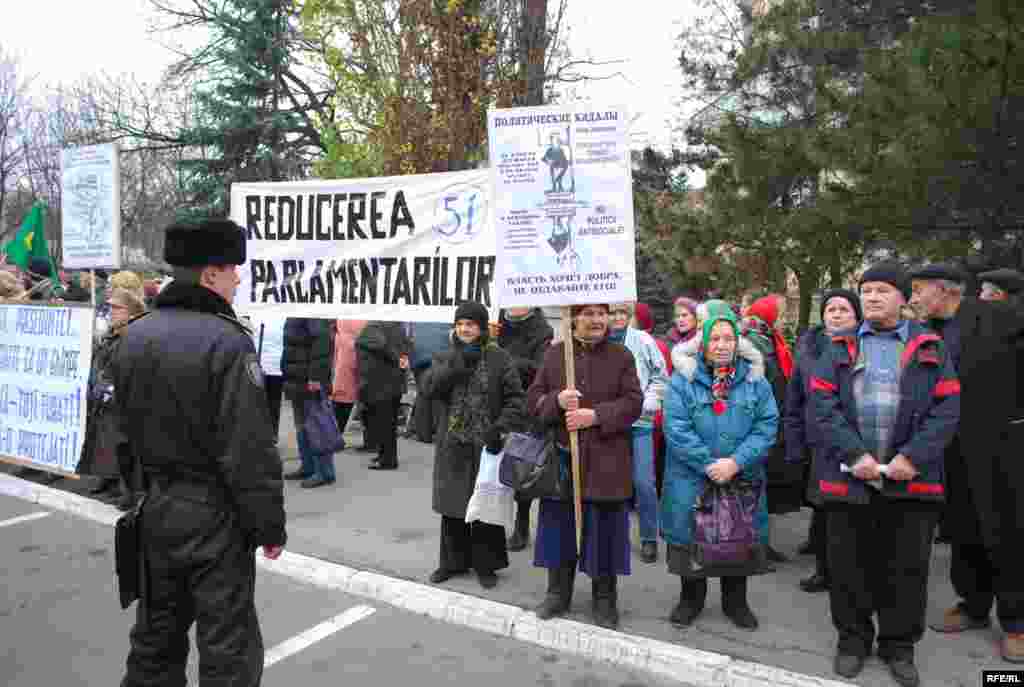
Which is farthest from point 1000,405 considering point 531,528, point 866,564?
point 531,528

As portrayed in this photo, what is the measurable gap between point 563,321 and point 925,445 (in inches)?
71.1

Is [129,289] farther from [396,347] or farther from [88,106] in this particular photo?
[88,106]

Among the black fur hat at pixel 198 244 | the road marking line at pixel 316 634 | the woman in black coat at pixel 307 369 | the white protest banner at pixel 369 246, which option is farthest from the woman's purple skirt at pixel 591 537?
the woman in black coat at pixel 307 369

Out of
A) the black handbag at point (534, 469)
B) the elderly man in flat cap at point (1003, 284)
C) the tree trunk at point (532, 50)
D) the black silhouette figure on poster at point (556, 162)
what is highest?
the tree trunk at point (532, 50)

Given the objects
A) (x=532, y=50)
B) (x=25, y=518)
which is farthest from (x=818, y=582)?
(x=532, y=50)

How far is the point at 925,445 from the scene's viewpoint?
11.9 feet

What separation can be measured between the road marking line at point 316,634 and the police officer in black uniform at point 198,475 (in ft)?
4.15

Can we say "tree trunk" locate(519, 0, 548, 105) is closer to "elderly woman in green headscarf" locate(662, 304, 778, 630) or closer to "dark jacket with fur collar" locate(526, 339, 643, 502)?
"dark jacket with fur collar" locate(526, 339, 643, 502)

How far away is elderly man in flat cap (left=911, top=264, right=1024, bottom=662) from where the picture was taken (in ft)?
13.1

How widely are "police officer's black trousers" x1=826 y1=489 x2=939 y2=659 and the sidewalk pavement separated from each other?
0.58ft

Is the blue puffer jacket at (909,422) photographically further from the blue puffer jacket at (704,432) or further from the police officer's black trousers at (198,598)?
the police officer's black trousers at (198,598)

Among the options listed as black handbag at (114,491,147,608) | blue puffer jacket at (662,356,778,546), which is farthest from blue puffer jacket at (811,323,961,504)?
black handbag at (114,491,147,608)

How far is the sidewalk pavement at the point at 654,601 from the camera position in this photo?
153 inches

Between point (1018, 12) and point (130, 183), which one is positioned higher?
point (130, 183)
